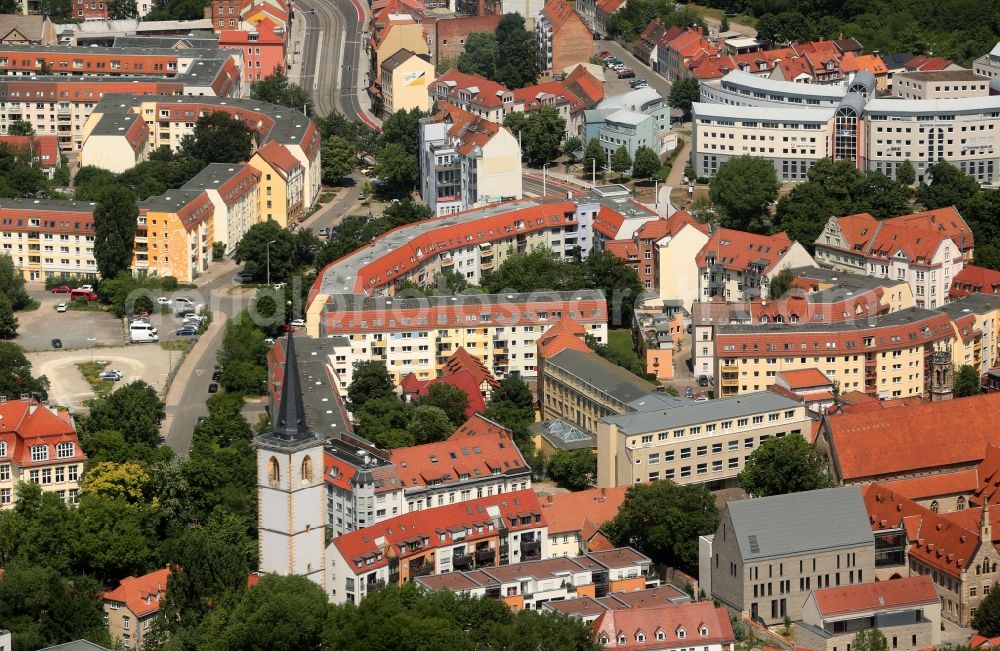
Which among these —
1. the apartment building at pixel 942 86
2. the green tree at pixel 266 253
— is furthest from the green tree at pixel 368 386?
the apartment building at pixel 942 86

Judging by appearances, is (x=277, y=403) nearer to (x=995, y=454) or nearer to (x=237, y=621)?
(x=237, y=621)

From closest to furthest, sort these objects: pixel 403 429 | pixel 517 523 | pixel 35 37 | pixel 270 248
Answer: pixel 517 523 < pixel 403 429 < pixel 270 248 < pixel 35 37

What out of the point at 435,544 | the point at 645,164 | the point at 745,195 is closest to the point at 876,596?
the point at 435,544

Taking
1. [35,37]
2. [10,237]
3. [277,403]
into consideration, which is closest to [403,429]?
[277,403]

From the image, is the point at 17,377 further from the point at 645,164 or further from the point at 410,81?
the point at 410,81

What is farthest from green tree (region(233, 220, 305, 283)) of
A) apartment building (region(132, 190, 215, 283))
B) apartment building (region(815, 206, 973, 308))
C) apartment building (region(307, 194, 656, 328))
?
apartment building (region(815, 206, 973, 308))

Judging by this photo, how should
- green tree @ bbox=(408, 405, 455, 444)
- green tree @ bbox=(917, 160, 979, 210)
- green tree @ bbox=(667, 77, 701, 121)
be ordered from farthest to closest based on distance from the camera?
green tree @ bbox=(667, 77, 701, 121) < green tree @ bbox=(917, 160, 979, 210) < green tree @ bbox=(408, 405, 455, 444)

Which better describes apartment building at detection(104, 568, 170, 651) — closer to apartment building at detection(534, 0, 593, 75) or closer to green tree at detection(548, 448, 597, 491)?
green tree at detection(548, 448, 597, 491)
